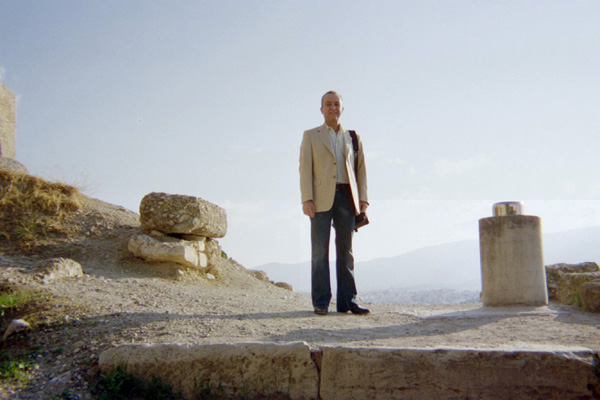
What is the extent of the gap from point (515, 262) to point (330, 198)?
215 cm

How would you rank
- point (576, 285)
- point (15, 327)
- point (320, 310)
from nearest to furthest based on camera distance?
point (15, 327) → point (320, 310) → point (576, 285)

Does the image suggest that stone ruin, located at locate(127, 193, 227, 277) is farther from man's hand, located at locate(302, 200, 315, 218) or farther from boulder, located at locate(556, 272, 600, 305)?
boulder, located at locate(556, 272, 600, 305)

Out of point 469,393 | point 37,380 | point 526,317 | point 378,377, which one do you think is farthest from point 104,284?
point 526,317

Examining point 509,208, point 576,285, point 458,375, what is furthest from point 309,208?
point 576,285

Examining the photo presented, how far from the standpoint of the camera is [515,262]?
5.22 m

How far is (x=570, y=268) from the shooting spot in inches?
270

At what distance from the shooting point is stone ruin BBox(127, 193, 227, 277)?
6871 millimetres

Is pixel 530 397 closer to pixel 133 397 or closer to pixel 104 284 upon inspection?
pixel 133 397

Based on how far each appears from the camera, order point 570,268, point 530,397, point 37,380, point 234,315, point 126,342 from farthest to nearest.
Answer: point 570,268 → point 234,315 → point 126,342 → point 37,380 → point 530,397

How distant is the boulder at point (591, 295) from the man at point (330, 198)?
7.49ft

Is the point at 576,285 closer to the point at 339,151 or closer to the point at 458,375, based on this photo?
the point at 339,151

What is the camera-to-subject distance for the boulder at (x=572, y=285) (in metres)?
5.41

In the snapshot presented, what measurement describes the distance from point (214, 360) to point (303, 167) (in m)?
2.48

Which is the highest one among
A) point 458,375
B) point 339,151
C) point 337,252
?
point 339,151
